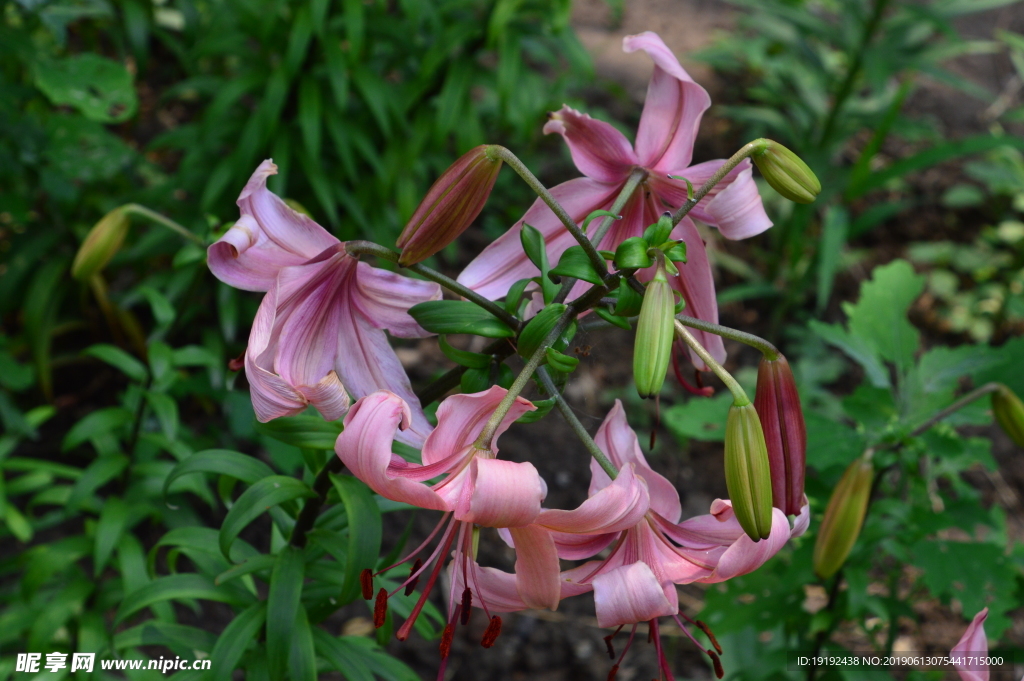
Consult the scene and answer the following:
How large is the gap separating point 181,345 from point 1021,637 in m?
2.19

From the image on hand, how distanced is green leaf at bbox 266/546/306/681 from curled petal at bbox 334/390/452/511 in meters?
0.36

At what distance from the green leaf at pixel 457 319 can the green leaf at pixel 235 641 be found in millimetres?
458

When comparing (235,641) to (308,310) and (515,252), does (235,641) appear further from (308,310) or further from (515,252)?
(515,252)

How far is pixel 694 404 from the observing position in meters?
1.37

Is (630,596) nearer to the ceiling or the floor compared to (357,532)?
nearer to the ceiling

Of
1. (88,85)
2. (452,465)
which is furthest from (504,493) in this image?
(88,85)

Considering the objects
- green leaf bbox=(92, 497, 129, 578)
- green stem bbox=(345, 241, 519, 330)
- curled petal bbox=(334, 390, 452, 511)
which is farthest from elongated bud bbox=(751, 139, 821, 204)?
green leaf bbox=(92, 497, 129, 578)

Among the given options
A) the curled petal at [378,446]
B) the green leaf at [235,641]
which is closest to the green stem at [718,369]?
the curled petal at [378,446]

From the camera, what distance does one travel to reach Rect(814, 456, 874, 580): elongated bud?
41.0 inches

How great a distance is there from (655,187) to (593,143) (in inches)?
3.3

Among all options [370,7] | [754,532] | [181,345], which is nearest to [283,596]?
[754,532]

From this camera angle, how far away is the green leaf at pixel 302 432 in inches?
32.5

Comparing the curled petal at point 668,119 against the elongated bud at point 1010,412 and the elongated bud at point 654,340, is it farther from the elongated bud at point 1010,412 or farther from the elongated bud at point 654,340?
the elongated bud at point 1010,412

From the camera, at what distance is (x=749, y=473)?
0.61m
